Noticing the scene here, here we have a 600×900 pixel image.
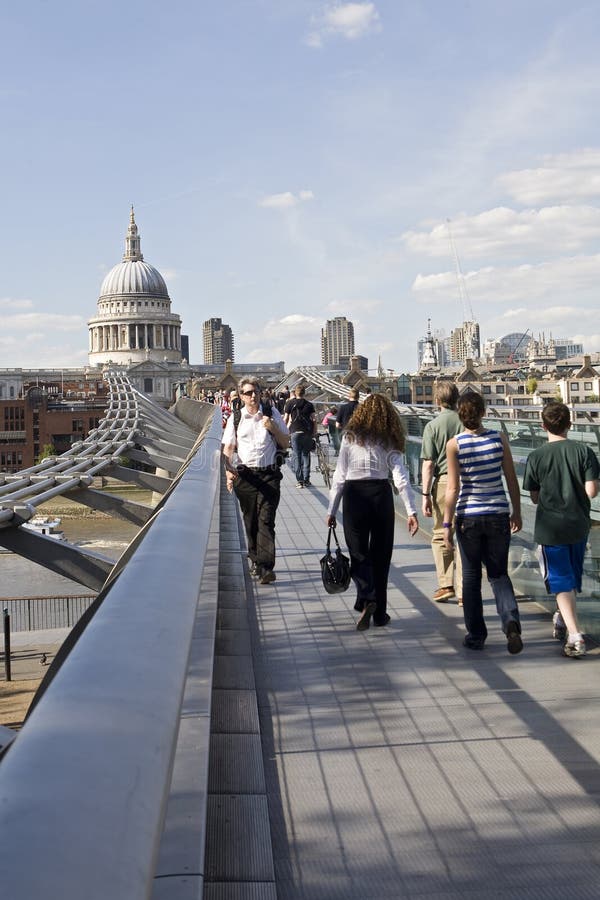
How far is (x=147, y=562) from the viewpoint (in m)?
2.12

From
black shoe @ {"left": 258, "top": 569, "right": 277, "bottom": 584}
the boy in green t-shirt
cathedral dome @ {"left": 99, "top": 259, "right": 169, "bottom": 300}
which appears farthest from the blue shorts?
cathedral dome @ {"left": 99, "top": 259, "right": 169, "bottom": 300}

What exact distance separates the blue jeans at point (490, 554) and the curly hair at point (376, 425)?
0.70 meters

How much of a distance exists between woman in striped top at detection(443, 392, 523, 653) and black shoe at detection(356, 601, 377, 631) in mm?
535

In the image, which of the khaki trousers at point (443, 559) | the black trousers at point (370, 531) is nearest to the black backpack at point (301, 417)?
the khaki trousers at point (443, 559)

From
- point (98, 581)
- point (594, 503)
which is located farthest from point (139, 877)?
point (594, 503)

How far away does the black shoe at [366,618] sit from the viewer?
5.32 metres

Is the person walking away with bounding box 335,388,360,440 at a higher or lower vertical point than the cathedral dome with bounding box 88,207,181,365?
lower

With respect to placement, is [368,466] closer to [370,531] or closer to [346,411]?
[370,531]

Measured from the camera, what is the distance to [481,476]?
5.14m

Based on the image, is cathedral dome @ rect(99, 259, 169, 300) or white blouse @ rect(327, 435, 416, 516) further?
cathedral dome @ rect(99, 259, 169, 300)

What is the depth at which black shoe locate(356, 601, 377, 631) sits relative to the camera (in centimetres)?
532

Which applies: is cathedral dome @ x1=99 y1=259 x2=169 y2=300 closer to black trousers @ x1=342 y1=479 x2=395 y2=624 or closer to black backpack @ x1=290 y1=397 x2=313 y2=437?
black backpack @ x1=290 y1=397 x2=313 y2=437

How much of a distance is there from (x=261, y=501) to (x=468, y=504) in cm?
203

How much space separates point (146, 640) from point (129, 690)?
24 centimetres
